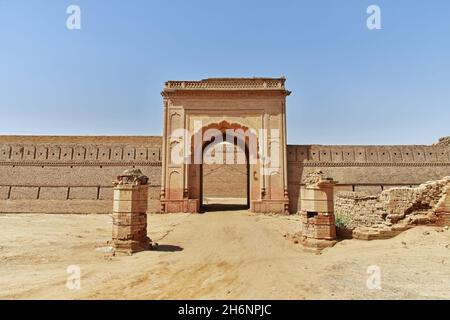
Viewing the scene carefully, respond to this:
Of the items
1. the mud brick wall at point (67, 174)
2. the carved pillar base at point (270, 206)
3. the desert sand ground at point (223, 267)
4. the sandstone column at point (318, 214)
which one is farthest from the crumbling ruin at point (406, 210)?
the mud brick wall at point (67, 174)

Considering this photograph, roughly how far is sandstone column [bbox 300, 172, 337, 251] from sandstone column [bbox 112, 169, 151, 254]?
15.6 ft

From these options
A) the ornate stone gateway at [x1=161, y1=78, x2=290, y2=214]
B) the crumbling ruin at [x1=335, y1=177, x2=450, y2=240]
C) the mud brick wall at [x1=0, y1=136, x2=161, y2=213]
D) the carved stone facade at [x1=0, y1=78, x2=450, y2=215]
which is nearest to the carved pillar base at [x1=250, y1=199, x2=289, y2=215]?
the carved stone facade at [x1=0, y1=78, x2=450, y2=215]

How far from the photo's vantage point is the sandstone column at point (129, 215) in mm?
7961

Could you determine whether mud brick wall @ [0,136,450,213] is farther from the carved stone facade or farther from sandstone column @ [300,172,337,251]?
sandstone column @ [300,172,337,251]

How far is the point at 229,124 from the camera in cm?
1827

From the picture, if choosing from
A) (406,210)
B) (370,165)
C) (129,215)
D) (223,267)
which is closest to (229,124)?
(370,165)

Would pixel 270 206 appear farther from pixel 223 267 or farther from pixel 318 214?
pixel 223 267

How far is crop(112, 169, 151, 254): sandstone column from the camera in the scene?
796 centimetres

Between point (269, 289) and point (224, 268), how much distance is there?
1770mm

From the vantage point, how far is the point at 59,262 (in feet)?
22.3
